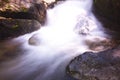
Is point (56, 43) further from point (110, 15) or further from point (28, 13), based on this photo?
point (110, 15)

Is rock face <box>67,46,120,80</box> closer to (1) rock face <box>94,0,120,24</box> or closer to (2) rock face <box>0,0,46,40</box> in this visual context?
(1) rock face <box>94,0,120,24</box>

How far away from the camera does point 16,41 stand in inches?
345

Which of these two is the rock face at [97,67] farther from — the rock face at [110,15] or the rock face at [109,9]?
the rock face at [109,9]

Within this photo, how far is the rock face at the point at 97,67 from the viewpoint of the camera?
430cm

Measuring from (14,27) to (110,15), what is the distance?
421 cm

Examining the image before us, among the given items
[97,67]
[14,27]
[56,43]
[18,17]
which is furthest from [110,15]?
[97,67]

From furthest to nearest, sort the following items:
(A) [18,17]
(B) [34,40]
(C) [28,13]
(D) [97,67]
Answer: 1. (C) [28,13]
2. (A) [18,17]
3. (B) [34,40]
4. (D) [97,67]

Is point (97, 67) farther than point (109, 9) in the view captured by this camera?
→ No

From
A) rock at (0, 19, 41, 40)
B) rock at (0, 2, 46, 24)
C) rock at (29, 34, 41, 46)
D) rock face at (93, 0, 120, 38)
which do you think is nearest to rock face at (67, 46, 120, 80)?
rock at (29, 34, 41, 46)

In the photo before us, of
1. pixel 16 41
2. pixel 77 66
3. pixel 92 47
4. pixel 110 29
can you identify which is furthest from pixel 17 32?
pixel 77 66

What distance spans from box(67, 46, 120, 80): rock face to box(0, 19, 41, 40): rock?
4871 millimetres

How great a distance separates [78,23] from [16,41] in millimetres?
2764

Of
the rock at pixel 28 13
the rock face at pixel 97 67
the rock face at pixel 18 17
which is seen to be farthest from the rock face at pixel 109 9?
the rock face at pixel 97 67

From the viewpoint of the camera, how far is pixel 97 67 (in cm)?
452
